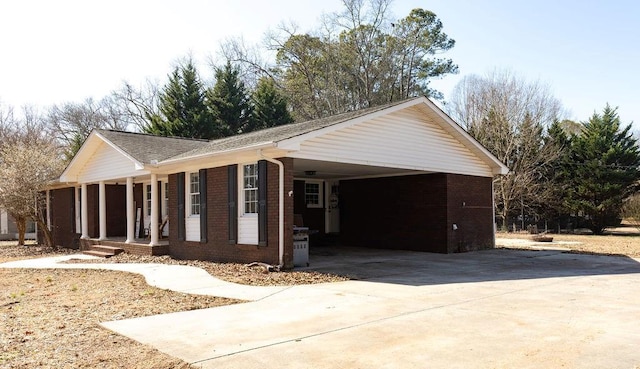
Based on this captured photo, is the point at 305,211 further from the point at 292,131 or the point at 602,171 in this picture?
the point at 602,171

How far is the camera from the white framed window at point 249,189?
484 inches

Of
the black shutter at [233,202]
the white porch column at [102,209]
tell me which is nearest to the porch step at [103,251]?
the white porch column at [102,209]

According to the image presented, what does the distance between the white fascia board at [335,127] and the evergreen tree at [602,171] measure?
19.3 metres

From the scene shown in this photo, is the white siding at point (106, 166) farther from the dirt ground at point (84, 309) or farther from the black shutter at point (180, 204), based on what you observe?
the dirt ground at point (84, 309)

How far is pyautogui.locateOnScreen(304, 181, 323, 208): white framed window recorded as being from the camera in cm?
1905

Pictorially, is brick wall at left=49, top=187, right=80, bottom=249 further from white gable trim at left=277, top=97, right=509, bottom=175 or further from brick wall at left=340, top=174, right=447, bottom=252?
white gable trim at left=277, top=97, right=509, bottom=175

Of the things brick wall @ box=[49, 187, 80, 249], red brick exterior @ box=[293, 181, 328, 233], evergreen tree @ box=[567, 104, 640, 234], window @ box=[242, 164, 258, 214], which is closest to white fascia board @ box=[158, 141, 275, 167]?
window @ box=[242, 164, 258, 214]

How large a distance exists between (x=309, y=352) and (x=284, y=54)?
32.8 m

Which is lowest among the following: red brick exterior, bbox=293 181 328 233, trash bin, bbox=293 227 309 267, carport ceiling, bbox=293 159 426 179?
trash bin, bbox=293 227 309 267

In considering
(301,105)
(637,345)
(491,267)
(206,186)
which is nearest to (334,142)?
(206,186)

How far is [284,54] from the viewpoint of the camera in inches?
1425

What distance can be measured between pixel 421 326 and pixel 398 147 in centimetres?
824

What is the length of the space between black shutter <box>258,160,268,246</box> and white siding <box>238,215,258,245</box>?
0.34 meters

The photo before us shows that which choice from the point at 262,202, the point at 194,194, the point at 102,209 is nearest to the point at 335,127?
the point at 262,202
